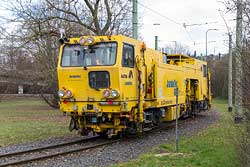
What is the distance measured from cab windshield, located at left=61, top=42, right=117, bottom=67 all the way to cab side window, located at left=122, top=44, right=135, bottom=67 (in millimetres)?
385

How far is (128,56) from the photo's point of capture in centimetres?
1498

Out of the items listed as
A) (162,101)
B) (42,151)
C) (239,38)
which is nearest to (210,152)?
(239,38)

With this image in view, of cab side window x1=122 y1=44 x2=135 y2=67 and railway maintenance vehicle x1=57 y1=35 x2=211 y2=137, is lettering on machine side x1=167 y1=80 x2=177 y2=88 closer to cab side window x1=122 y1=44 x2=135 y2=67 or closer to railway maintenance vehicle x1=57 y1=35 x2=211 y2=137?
railway maintenance vehicle x1=57 y1=35 x2=211 y2=137

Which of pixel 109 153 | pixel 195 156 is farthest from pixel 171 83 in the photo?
pixel 195 156

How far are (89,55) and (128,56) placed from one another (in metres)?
1.40

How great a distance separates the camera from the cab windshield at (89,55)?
14.5 m

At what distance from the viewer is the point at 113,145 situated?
14391 millimetres

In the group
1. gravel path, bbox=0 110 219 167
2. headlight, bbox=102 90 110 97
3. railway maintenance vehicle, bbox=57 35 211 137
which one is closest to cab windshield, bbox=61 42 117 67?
railway maintenance vehicle, bbox=57 35 211 137

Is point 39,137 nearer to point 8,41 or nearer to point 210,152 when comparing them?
point 210,152

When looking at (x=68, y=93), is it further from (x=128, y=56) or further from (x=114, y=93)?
(x=128, y=56)

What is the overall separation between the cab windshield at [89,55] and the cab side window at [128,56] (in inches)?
15.1

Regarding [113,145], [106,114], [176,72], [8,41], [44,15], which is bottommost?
[113,145]

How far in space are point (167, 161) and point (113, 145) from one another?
3981mm

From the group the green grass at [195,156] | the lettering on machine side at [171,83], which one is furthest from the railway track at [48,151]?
the lettering on machine side at [171,83]
